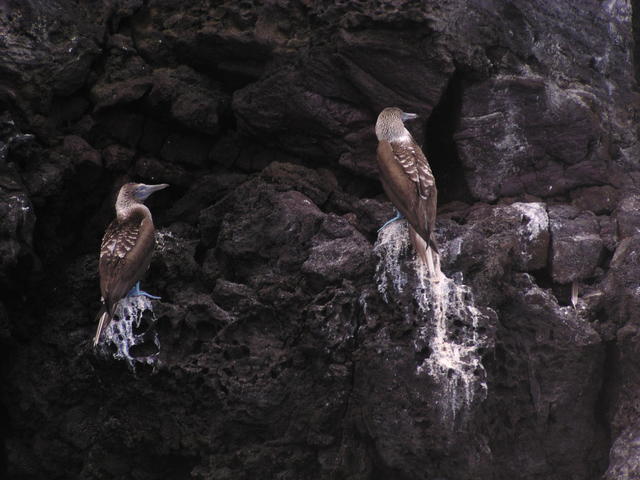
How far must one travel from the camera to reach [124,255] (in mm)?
5602

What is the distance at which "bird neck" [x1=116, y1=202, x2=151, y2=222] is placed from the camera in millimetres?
5922

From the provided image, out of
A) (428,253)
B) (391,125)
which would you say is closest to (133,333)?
(428,253)

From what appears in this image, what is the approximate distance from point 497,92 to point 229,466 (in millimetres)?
3635

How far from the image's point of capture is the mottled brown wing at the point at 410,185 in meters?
5.36

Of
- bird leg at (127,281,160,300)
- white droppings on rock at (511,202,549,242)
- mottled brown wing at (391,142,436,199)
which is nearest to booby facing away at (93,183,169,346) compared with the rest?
bird leg at (127,281,160,300)

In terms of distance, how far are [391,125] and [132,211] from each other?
2.04 meters

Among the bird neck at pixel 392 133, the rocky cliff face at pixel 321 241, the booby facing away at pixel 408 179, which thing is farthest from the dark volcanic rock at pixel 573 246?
the bird neck at pixel 392 133

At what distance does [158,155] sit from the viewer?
271 inches

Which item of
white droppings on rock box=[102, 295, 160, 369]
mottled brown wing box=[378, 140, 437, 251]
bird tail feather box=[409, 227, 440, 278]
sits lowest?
white droppings on rock box=[102, 295, 160, 369]

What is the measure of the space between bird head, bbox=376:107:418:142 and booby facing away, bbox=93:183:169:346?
Result: 1.74 metres

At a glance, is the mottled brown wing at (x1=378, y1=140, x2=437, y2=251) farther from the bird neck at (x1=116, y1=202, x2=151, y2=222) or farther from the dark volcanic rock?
the bird neck at (x1=116, y1=202, x2=151, y2=222)

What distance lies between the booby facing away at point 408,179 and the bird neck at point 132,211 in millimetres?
1767

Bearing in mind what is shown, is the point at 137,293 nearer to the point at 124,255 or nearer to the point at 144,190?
the point at 124,255

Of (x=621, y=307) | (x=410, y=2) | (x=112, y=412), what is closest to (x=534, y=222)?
(x=621, y=307)
